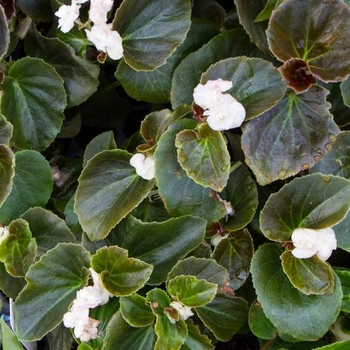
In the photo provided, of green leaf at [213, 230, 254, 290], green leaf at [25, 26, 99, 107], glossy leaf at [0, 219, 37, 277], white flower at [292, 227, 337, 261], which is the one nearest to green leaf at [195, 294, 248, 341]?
green leaf at [213, 230, 254, 290]

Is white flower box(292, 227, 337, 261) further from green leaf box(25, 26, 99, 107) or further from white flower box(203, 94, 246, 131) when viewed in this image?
green leaf box(25, 26, 99, 107)

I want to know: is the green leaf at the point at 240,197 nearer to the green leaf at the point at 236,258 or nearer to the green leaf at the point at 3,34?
the green leaf at the point at 236,258

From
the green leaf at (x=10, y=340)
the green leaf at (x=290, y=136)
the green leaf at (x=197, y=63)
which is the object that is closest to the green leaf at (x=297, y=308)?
the green leaf at (x=290, y=136)

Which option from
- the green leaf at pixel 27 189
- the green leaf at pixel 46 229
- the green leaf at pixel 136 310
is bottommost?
the green leaf at pixel 136 310

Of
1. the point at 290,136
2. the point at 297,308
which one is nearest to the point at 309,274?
the point at 297,308

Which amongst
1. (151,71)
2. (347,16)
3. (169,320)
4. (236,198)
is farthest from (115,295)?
(347,16)

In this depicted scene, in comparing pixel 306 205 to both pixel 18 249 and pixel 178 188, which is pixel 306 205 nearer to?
pixel 178 188
